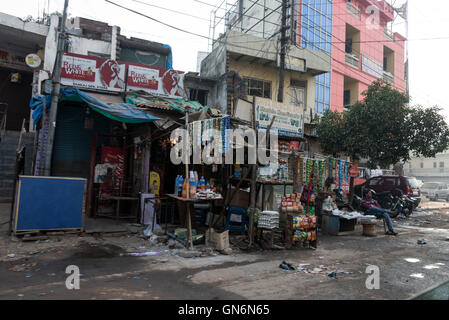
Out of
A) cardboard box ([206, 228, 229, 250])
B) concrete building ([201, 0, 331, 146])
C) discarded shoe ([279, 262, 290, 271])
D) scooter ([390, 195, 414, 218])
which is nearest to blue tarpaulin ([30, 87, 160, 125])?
cardboard box ([206, 228, 229, 250])

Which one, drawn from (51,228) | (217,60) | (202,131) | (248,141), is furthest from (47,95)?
(217,60)

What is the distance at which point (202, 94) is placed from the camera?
15281 mm

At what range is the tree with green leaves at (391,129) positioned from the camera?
14.5 m

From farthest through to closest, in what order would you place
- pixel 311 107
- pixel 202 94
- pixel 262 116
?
pixel 311 107 < pixel 202 94 < pixel 262 116

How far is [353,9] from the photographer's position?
2498cm

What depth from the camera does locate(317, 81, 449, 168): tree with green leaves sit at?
1451cm

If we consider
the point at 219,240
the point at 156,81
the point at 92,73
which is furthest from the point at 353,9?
the point at 219,240

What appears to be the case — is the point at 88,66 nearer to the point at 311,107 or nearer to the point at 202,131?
the point at 202,131

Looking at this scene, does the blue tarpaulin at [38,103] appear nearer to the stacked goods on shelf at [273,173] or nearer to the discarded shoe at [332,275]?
the stacked goods on shelf at [273,173]

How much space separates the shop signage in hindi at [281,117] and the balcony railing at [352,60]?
40.2ft

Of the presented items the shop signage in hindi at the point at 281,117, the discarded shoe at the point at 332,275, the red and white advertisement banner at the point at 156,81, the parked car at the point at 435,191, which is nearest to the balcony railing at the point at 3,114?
the red and white advertisement banner at the point at 156,81

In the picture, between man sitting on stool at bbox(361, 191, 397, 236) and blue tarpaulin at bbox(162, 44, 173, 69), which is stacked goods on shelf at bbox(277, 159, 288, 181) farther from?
blue tarpaulin at bbox(162, 44, 173, 69)

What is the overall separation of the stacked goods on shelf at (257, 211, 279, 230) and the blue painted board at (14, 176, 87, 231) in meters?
4.46

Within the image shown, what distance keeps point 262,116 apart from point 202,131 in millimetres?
7469
